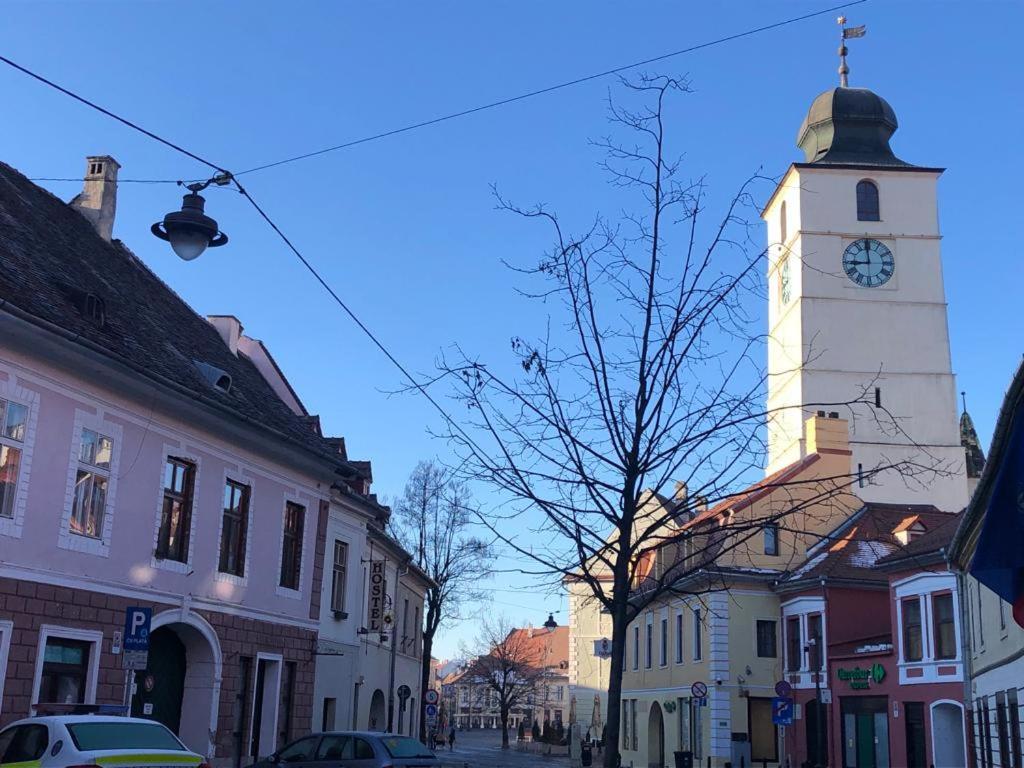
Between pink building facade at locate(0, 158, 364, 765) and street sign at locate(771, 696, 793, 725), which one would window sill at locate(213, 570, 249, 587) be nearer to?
pink building facade at locate(0, 158, 364, 765)

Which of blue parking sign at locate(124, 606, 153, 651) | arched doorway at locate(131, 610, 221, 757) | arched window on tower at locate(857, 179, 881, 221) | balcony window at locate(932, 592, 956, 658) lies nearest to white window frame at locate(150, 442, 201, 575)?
arched doorway at locate(131, 610, 221, 757)

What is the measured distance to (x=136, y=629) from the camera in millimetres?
15141

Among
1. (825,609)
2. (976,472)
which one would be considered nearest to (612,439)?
(825,609)

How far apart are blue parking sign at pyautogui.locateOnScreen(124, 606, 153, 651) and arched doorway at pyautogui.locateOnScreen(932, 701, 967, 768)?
82.8ft

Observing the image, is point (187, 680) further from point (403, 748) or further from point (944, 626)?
point (944, 626)

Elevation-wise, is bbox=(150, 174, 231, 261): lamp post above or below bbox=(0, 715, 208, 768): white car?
above

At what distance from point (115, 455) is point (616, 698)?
979 cm

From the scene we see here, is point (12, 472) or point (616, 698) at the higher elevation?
point (12, 472)

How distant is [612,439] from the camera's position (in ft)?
41.0

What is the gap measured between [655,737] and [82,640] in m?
39.4

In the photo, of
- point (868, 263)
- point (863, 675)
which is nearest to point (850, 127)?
point (868, 263)

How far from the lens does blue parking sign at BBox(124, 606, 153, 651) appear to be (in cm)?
1509

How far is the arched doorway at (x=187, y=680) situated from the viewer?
20.3 m

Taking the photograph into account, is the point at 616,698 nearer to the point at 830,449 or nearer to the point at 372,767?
the point at 372,767
